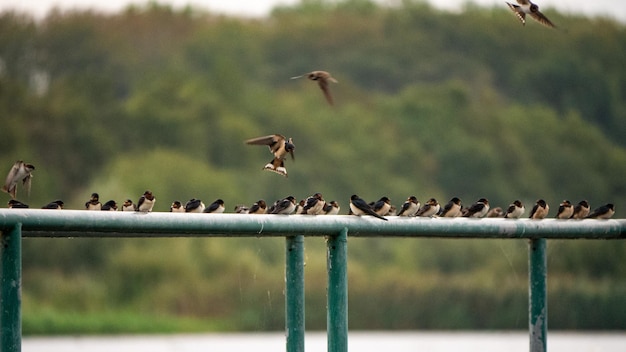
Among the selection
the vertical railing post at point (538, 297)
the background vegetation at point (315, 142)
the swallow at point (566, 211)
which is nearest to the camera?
the vertical railing post at point (538, 297)

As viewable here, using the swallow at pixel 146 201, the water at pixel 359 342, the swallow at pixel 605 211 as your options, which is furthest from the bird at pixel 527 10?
the water at pixel 359 342

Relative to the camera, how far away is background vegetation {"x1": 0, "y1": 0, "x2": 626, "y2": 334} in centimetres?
4744

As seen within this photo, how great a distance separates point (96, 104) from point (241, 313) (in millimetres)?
26188

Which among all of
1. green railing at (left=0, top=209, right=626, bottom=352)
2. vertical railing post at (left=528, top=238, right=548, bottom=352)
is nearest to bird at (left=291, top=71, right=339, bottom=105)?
green railing at (left=0, top=209, right=626, bottom=352)

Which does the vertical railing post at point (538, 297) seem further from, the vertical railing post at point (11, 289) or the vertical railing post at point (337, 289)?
the vertical railing post at point (11, 289)

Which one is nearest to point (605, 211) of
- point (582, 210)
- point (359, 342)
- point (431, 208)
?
point (582, 210)

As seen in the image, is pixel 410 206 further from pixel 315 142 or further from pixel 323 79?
pixel 315 142

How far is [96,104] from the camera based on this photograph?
70.6 m

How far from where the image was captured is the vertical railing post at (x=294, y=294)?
8500mm

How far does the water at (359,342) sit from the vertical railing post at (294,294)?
1144 inches

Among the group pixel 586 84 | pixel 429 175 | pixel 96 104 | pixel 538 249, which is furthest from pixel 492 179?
pixel 538 249

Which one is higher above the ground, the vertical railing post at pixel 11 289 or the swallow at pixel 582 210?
the swallow at pixel 582 210

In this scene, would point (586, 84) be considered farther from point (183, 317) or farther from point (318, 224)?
point (318, 224)

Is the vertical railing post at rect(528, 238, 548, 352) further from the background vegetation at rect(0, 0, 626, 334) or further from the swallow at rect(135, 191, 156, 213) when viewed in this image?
the background vegetation at rect(0, 0, 626, 334)
